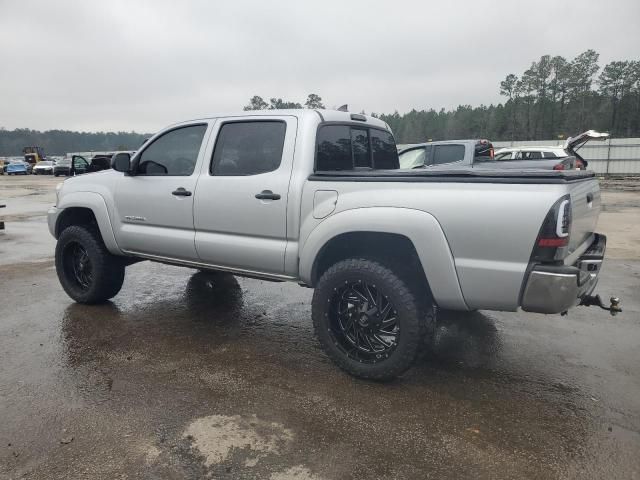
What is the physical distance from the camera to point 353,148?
430cm

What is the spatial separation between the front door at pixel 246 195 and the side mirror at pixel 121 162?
916 mm

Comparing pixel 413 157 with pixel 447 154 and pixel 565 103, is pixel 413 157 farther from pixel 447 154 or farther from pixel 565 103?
pixel 565 103

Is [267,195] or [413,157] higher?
[413,157]

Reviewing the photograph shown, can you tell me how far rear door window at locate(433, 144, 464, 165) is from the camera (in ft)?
33.1

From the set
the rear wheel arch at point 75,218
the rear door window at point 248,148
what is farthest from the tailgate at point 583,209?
the rear wheel arch at point 75,218

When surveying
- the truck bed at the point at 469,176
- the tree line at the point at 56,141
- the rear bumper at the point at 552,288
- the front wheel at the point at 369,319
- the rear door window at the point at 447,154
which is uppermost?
the tree line at the point at 56,141

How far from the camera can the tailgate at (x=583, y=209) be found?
2881mm

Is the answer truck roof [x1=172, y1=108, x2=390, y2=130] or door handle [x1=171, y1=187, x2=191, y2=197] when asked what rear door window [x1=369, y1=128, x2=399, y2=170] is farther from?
door handle [x1=171, y1=187, x2=191, y2=197]

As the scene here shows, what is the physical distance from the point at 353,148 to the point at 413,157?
265 inches

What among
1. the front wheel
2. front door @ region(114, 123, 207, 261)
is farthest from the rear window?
front door @ region(114, 123, 207, 261)

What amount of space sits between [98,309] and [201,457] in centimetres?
302

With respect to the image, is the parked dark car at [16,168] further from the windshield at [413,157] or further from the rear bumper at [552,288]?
the rear bumper at [552,288]

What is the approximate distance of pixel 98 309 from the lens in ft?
16.4

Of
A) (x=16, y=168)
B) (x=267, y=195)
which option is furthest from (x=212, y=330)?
(x=16, y=168)
